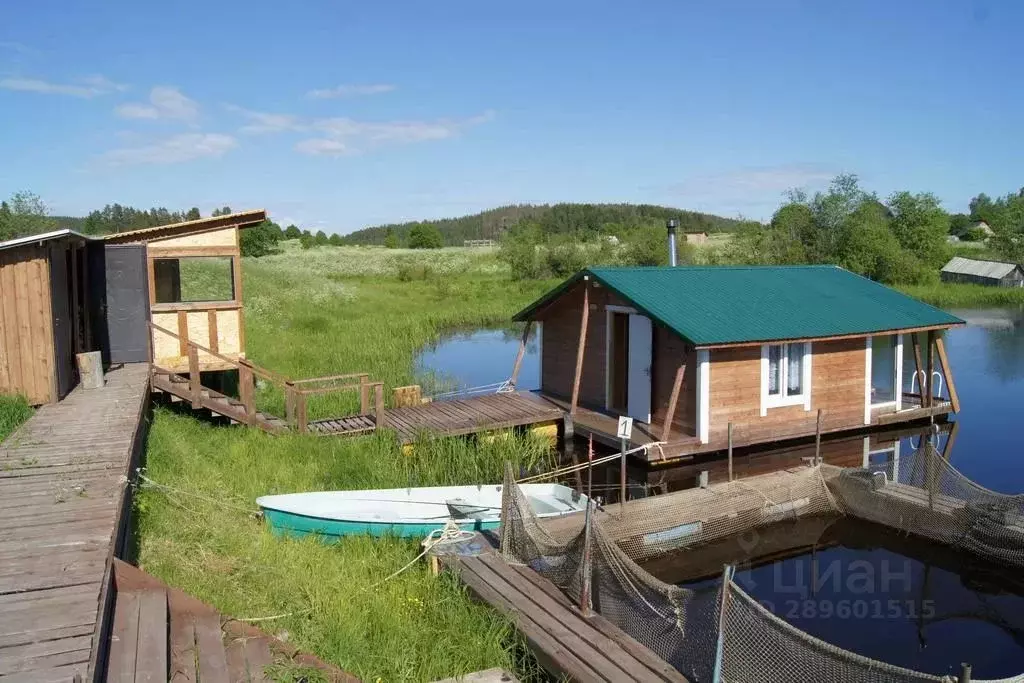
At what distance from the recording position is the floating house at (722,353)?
15367mm

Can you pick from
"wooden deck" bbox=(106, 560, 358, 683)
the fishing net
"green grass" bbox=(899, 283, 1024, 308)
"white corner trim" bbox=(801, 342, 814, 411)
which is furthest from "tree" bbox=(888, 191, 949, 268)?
"wooden deck" bbox=(106, 560, 358, 683)

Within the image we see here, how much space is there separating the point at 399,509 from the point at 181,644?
5.48 metres

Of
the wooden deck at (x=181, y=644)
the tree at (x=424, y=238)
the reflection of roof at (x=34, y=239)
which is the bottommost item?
the wooden deck at (x=181, y=644)

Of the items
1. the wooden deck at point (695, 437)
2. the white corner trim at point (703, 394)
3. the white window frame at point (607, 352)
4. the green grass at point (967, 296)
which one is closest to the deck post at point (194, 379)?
the wooden deck at point (695, 437)

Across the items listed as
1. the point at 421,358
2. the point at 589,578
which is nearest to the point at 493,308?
the point at 421,358

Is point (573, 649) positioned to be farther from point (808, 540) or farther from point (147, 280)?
point (147, 280)

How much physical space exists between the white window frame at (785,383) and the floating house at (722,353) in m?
0.02

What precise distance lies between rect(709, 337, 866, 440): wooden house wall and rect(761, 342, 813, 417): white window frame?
0.08 m

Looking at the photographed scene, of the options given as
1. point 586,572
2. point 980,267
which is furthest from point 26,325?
point 980,267

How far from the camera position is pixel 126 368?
15.1 metres

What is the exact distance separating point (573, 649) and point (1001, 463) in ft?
40.8

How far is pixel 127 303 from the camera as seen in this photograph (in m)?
15.5

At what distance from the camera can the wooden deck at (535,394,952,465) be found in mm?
15000

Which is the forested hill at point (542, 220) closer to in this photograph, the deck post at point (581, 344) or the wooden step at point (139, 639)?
the deck post at point (581, 344)
